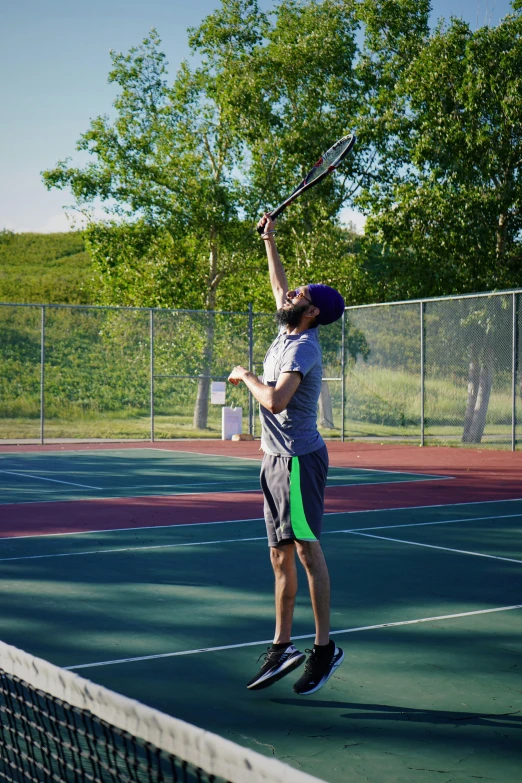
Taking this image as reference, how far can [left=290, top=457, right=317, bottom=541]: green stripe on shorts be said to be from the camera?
4391 millimetres

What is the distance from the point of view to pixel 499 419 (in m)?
20.5

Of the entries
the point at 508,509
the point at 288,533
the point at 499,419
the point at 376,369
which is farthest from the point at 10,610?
the point at 376,369

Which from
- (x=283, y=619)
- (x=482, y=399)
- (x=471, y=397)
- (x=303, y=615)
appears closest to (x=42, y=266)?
(x=471, y=397)

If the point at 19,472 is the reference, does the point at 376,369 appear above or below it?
above

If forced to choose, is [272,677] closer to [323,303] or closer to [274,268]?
[323,303]

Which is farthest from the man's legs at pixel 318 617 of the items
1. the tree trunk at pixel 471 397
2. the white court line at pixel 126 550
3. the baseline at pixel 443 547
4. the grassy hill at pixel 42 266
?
the grassy hill at pixel 42 266

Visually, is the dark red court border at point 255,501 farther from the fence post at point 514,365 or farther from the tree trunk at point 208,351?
the tree trunk at point 208,351

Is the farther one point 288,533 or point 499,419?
point 499,419

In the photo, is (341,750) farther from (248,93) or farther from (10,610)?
(248,93)

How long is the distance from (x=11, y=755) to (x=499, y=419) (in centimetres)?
1777

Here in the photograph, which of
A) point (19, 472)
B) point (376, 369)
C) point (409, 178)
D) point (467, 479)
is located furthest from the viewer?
point (409, 178)

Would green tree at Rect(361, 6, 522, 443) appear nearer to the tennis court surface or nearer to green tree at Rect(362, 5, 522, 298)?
green tree at Rect(362, 5, 522, 298)

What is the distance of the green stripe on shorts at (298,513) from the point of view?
439 cm

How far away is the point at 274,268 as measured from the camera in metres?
5.25
